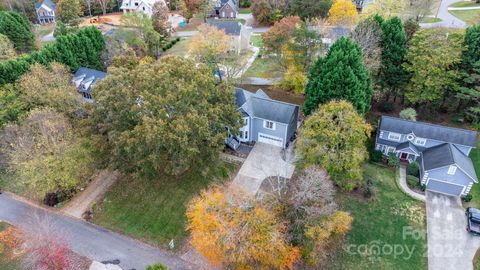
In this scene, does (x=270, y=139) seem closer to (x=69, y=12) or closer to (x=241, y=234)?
(x=241, y=234)

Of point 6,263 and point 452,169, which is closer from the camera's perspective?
point 6,263

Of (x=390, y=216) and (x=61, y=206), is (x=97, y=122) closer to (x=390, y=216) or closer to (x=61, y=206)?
(x=61, y=206)

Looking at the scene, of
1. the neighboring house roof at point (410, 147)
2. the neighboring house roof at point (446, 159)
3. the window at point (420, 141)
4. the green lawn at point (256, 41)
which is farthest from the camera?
the green lawn at point (256, 41)

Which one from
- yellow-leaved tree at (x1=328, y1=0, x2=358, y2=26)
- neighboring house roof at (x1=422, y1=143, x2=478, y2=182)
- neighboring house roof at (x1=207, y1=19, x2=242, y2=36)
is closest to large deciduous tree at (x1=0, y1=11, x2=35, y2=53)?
neighboring house roof at (x1=207, y1=19, x2=242, y2=36)

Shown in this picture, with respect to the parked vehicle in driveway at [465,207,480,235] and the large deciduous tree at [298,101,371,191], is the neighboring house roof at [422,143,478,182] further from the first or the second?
the large deciduous tree at [298,101,371,191]

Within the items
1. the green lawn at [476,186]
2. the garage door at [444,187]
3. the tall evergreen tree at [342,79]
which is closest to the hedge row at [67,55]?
the tall evergreen tree at [342,79]

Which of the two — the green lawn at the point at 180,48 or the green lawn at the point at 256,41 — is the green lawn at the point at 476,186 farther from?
the green lawn at the point at 180,48

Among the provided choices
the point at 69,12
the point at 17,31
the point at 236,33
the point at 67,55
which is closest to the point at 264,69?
the point at 236,33
